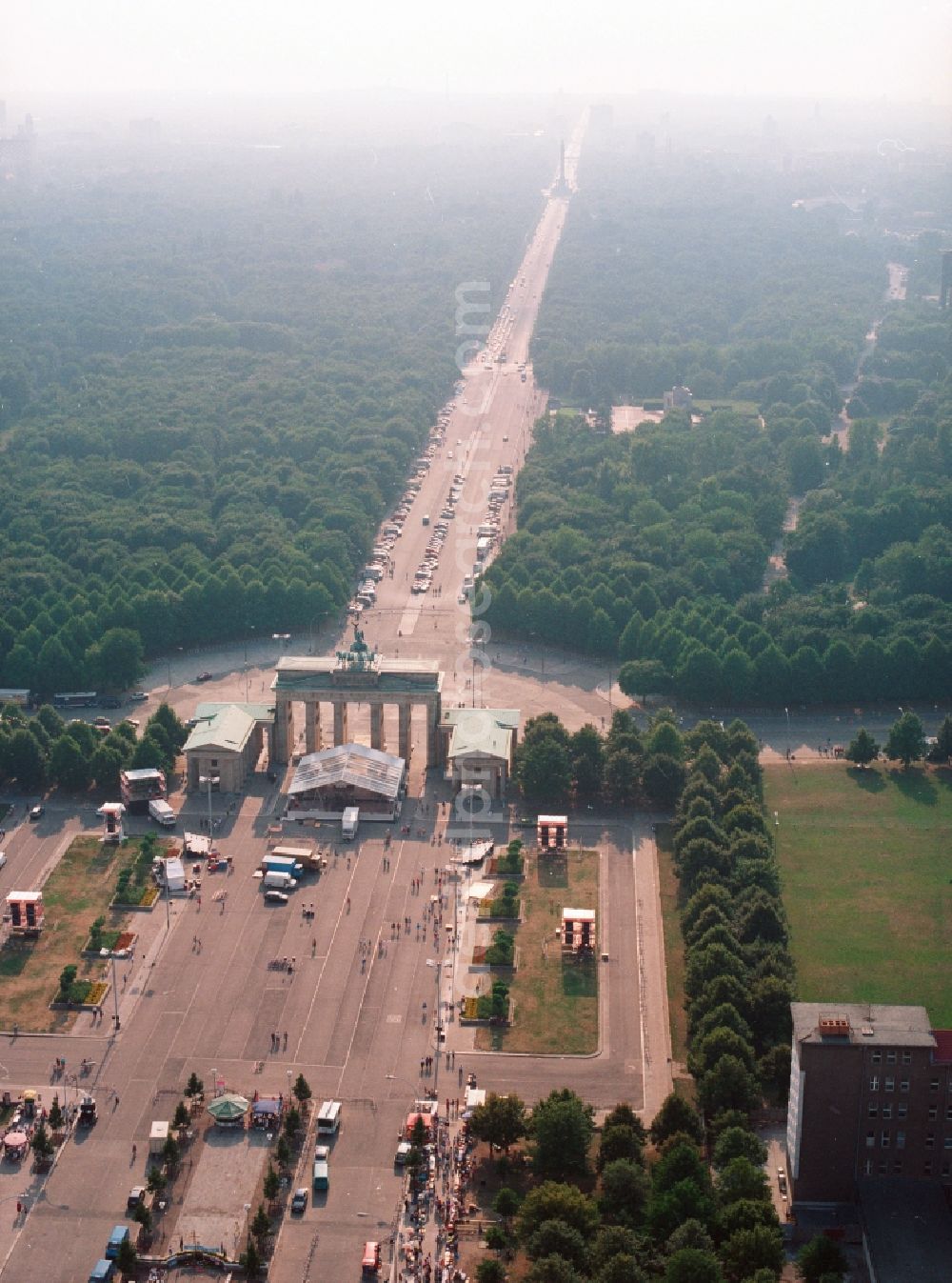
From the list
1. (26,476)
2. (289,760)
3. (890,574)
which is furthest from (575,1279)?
(26,476)

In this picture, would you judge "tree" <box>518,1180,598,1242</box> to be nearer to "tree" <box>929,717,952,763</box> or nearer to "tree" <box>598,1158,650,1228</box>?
"tree" <box>598,1158,650,1228</box>

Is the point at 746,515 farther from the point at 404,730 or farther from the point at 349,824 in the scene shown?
the point at 349,824

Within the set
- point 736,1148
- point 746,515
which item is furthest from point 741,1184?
point 746,515

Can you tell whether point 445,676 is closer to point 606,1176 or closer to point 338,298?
point 606,1176

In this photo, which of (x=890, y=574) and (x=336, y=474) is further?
(x=336, y=474)

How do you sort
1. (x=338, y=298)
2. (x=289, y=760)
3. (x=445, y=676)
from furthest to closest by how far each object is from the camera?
(x=338, y=298) < (x=445, y=676) < (x=289, y=760)

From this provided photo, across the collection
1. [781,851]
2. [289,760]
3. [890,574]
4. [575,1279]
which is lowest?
[575,1279]

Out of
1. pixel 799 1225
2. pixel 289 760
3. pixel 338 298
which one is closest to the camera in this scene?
pixel 799 1225
